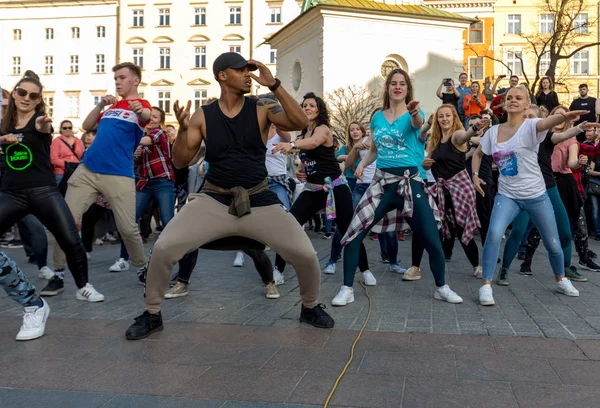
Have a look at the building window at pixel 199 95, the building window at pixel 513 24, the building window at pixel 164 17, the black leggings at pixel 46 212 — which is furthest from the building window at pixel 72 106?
the black leggings at pixel 46 212

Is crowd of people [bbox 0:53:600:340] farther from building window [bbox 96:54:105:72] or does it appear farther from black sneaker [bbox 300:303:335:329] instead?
building window [bbox 96:54:105:72]

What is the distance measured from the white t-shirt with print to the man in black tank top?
2439mm

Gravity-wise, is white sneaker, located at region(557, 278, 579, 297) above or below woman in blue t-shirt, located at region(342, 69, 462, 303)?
below

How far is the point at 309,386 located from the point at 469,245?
174 inches

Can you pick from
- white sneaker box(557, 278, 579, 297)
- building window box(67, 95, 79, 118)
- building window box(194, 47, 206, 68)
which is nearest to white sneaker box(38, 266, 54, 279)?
white sneaker box(557, 278, 579, 297)

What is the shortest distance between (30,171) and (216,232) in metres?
2.12

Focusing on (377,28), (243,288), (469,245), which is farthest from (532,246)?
(377,28)

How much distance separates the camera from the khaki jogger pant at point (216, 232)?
14.1 feet

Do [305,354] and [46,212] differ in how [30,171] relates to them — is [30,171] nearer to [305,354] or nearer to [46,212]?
[46,212]

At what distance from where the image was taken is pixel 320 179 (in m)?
6.62

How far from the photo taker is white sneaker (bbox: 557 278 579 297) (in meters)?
5.91

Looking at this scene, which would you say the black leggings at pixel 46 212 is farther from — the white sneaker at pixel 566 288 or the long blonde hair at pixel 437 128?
the white sneaker at pixel 566 288

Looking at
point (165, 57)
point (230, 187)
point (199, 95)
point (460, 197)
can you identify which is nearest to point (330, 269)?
point (460, 197)

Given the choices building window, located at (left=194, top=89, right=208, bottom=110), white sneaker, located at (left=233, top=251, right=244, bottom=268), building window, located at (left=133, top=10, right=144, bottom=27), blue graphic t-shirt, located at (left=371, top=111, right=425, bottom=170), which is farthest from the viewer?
building window, located at (left=133, top=10, right=144, bottom=27)
